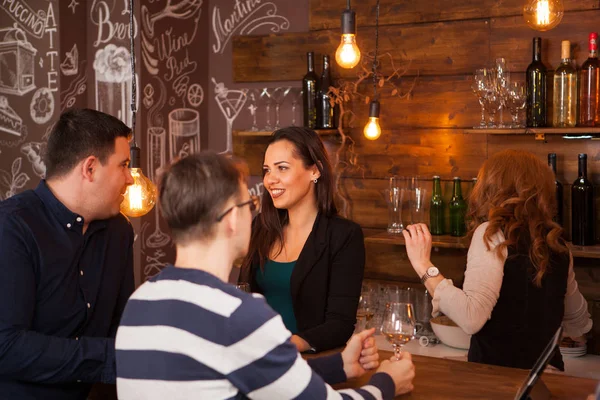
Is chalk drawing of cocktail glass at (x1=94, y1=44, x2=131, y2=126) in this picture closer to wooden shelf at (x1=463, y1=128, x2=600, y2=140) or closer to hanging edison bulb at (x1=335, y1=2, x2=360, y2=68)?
hanging edison bulb at (x1=335, y1=2, x2=360, y2=68)

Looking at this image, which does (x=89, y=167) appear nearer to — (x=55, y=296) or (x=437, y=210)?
(x=55, y=296)

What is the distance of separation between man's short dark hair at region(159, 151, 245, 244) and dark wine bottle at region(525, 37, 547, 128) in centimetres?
228

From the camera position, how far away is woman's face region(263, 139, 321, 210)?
2.72 m

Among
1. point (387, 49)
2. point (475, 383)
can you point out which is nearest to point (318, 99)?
point (387, 49)

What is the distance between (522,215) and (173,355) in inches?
58.9

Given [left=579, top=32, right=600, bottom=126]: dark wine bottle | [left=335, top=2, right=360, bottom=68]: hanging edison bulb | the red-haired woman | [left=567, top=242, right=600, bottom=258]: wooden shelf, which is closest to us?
the red-haired woman

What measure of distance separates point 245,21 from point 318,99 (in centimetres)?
75

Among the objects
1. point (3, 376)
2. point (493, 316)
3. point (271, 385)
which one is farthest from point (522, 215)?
point (3, 376)

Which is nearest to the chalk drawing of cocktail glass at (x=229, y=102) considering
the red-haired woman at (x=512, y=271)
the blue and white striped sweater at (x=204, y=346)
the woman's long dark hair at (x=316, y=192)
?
the woman's long dark hair at (x=316, y=192)

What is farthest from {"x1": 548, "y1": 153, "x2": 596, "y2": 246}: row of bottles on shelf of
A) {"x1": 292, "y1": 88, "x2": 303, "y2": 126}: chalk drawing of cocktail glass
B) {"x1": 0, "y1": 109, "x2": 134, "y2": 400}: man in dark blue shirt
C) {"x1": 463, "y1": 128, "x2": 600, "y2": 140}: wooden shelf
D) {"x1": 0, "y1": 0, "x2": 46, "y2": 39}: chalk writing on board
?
{"x1": 0, "y1": 0, "x2": 46, "y2": 39}: chalk writing on board

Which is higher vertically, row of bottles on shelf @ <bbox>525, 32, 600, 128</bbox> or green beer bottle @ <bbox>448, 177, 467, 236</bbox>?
row of bottles on shelf @ <bbox>525, 32, 600, 128</bbox>

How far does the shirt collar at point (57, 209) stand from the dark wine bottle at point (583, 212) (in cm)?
223

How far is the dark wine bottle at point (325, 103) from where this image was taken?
3953 mm

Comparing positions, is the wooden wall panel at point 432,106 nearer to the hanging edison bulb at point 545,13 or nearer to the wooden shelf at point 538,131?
the wooden shelf at point 538,131
